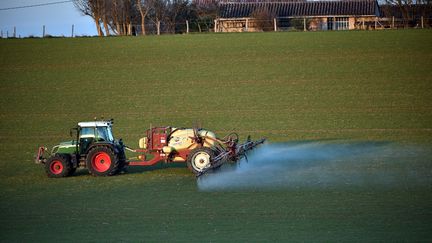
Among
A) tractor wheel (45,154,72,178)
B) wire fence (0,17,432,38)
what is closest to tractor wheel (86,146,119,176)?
tractor wheel (45,154,72,178)

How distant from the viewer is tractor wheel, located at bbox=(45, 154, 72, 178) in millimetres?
21172

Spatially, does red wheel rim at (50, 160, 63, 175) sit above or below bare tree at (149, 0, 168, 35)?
below

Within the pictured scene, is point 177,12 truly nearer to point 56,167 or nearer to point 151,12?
point 151,12

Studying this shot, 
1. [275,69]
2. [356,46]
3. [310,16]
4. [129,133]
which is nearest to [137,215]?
[129,133]

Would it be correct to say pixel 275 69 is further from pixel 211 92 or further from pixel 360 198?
pixel 360 198

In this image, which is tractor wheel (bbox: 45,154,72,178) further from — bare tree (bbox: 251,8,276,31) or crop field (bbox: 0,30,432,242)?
bare tree (bbox: 251,8,276,31)

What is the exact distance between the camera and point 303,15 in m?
67.5

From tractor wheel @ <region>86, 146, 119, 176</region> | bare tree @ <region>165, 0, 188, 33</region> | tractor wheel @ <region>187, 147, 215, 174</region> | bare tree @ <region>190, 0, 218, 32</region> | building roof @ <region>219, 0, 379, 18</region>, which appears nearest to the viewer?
tractor wheel @ <region>187, 147, 215, 174</region>

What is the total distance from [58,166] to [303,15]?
161 feet

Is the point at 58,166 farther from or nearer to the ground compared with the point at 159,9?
nearer to the ground

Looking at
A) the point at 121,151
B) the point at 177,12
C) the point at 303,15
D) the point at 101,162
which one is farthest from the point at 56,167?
the point at 177,12

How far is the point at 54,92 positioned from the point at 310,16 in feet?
108

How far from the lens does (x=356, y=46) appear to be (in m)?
45.7

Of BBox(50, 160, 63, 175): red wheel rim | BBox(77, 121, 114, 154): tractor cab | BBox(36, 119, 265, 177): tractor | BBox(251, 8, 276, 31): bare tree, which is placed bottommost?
BBox(50, 160, 63, 175): red wheel rim
